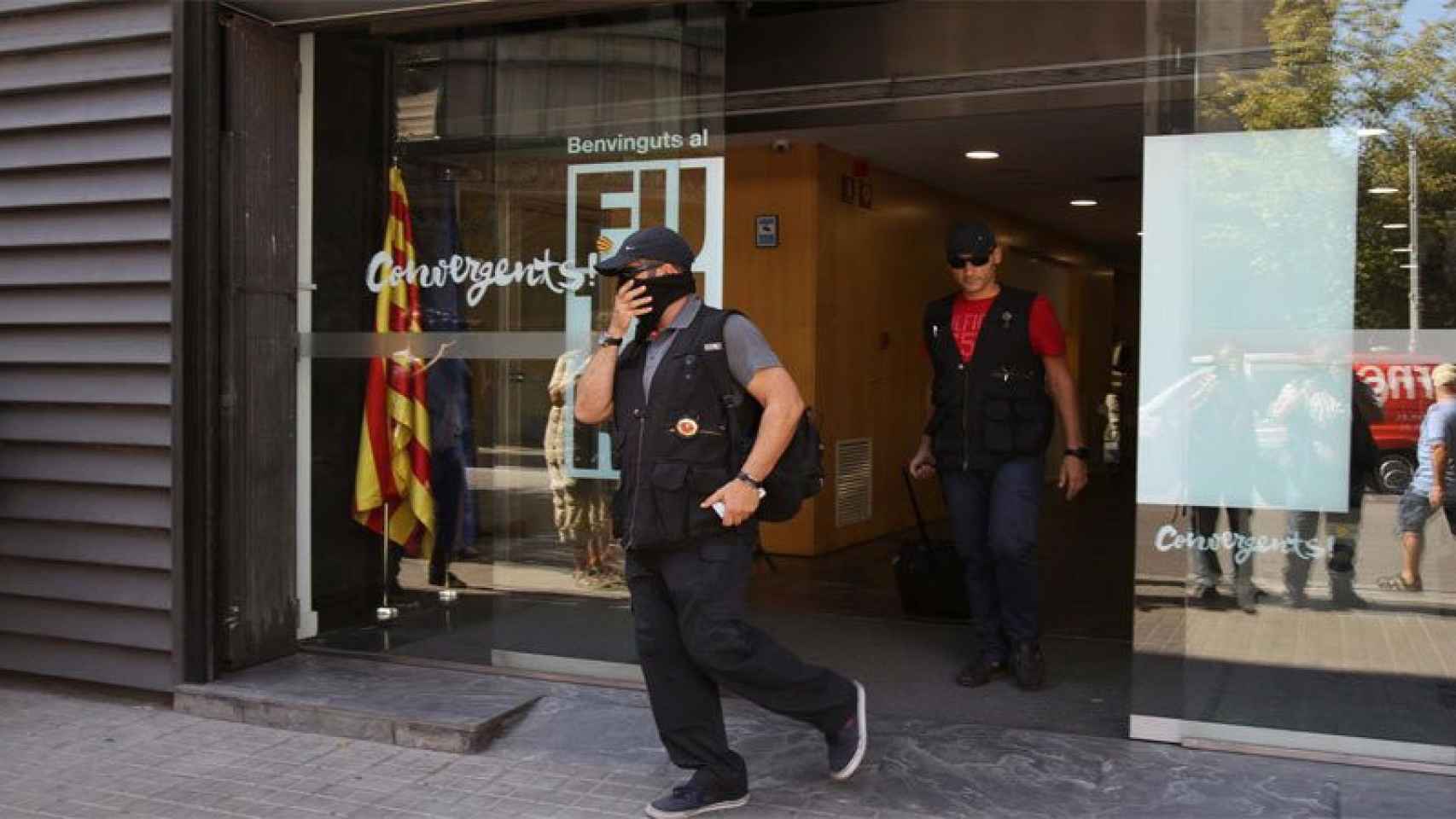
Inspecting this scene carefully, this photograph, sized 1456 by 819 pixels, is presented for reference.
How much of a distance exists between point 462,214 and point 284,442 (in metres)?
1.27

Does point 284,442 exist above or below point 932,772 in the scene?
above

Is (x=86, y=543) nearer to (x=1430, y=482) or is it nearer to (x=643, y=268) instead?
(x=643, y=268)

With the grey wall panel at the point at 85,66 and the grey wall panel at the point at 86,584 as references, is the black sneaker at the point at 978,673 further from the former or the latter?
the grey wall panel at the point at 85,66

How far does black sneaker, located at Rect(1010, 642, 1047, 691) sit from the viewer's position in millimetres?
5219

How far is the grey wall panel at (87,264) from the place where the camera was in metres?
5.41

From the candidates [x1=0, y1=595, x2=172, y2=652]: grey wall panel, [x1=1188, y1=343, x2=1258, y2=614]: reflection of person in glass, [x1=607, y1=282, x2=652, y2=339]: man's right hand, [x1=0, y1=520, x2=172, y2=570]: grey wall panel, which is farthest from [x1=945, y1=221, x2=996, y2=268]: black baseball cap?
[x1=0, y1=595, x2=172, y2=652]: grey wall panel

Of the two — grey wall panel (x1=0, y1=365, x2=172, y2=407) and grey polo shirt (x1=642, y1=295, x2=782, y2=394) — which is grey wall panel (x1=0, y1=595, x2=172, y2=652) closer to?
grey wall panel (x1=0, y1=365, x2=172, y2=407)

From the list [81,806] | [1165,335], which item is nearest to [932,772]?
[1165,335]

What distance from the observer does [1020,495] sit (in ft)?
16.9

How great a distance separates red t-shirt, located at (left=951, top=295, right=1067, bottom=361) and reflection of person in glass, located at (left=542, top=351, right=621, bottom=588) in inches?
61.6

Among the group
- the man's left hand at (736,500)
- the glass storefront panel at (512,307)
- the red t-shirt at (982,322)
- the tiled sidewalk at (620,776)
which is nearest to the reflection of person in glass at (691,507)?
the man's left hand at (736,500)

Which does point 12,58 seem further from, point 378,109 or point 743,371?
point 743,371

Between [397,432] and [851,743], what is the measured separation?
2965 millimetres

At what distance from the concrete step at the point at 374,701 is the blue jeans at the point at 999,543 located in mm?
1810
